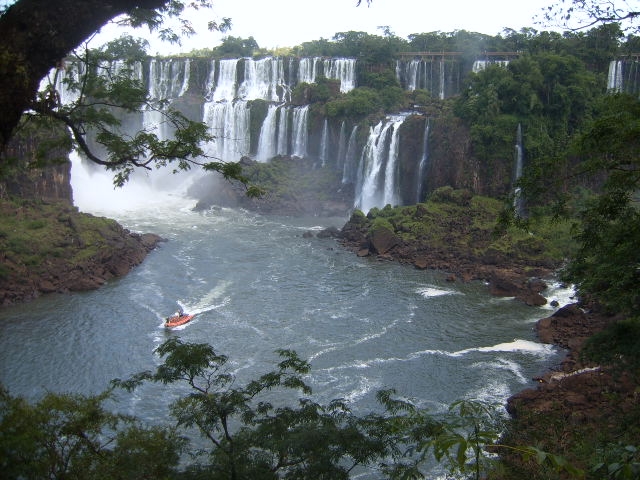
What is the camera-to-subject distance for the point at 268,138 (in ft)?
143

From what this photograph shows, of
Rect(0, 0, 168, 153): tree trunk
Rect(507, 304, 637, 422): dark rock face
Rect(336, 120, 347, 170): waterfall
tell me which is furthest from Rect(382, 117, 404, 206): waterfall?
Rect(0, 0, 168, 153): tree trunk

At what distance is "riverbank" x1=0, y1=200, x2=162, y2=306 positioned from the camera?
73.8 feet

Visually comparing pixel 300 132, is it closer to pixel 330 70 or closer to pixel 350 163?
pixel 350 163

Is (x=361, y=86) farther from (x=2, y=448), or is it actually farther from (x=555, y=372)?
(x=2, y=448)

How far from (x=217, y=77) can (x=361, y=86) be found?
12.2 m

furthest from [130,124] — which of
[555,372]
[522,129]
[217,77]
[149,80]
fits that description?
[555,372]

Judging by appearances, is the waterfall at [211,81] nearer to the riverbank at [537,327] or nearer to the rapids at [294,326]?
the rapids at [294,326]

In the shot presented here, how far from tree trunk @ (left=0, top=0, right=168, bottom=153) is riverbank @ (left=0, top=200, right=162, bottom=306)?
19.0 meters

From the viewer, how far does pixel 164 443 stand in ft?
25.0

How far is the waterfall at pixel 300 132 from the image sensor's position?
138ft

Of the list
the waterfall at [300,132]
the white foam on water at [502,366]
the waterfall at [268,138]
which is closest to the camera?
the white foam on water at [502,366]

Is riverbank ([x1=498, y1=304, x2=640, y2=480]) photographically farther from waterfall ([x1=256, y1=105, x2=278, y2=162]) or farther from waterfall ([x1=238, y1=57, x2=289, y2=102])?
waterfall ([x1=238, y1=57, x2=289, y2=102])

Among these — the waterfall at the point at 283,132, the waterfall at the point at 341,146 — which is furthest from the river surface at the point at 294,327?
the waterfall at the point at 283,132

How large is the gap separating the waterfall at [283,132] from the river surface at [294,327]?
15.6 m
